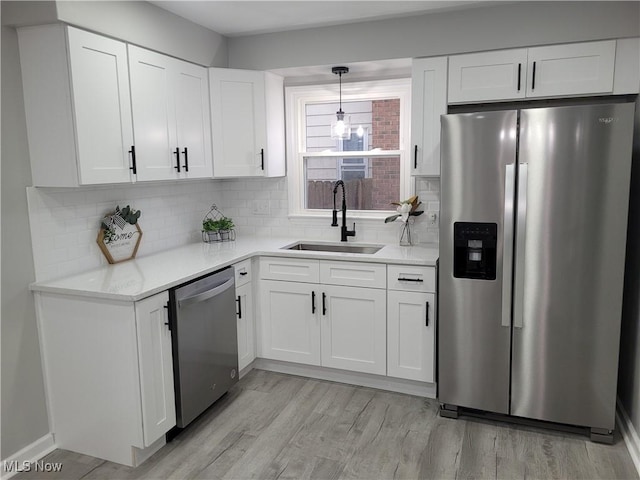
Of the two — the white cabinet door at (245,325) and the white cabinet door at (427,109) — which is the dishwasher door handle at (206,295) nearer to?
the white cabinet door at (245,325)

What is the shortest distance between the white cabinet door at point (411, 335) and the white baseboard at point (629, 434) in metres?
1.06

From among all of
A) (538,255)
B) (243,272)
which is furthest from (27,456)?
(538,255)

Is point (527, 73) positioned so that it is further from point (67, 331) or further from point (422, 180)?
point (67, 331)

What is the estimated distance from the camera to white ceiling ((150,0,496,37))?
291cm

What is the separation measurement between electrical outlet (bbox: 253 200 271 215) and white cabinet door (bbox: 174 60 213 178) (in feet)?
2.21

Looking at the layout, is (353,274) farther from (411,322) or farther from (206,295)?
(206,295)

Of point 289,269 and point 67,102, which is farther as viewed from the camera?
point 289,269

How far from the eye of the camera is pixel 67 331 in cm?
248

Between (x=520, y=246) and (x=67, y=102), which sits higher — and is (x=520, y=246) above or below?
below

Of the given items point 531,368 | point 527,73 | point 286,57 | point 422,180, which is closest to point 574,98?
point 527,73

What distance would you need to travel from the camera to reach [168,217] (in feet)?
11.6

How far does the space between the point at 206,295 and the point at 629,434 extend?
243 cm

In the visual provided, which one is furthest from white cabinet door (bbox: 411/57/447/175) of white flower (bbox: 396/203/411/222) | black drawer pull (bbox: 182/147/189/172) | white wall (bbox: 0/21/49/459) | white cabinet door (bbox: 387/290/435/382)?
white wall (bbox: 0/21/49/459)

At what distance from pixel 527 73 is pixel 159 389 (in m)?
2.78
